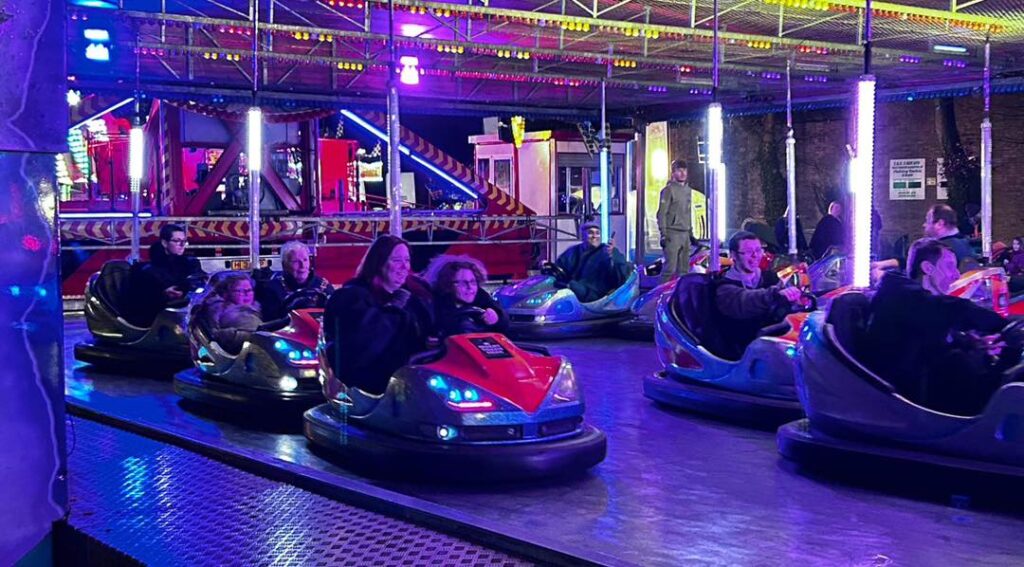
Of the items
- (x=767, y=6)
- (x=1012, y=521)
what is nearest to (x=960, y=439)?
(x=1012, y=521)

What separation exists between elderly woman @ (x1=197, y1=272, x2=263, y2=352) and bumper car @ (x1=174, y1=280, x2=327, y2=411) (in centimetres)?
6

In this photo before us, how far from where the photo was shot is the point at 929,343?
Result: 3.39 metres

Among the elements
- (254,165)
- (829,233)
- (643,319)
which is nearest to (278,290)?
(254,165)

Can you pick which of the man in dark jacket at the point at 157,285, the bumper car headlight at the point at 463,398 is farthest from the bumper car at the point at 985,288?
the man in dark jacket at the point at 157,285

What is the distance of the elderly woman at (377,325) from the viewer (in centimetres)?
389

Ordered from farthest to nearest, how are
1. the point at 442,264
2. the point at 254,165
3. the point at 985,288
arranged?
the point at 254,165, the point at 985,288, the point at 442,264

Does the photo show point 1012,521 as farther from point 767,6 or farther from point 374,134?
point 374,134

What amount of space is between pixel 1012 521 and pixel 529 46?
248 inches

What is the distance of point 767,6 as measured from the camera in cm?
763

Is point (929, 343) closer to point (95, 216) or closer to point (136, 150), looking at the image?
point (136, 150)

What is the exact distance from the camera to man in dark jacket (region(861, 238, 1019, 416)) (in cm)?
335

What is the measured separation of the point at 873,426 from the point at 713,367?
1.23 meters

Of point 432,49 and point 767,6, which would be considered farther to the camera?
point 432,49

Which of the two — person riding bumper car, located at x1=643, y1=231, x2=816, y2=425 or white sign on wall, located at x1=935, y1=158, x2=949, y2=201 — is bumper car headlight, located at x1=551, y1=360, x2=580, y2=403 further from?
white sign on wall, located at x1=935, y1=158, x2=949, y2=201
